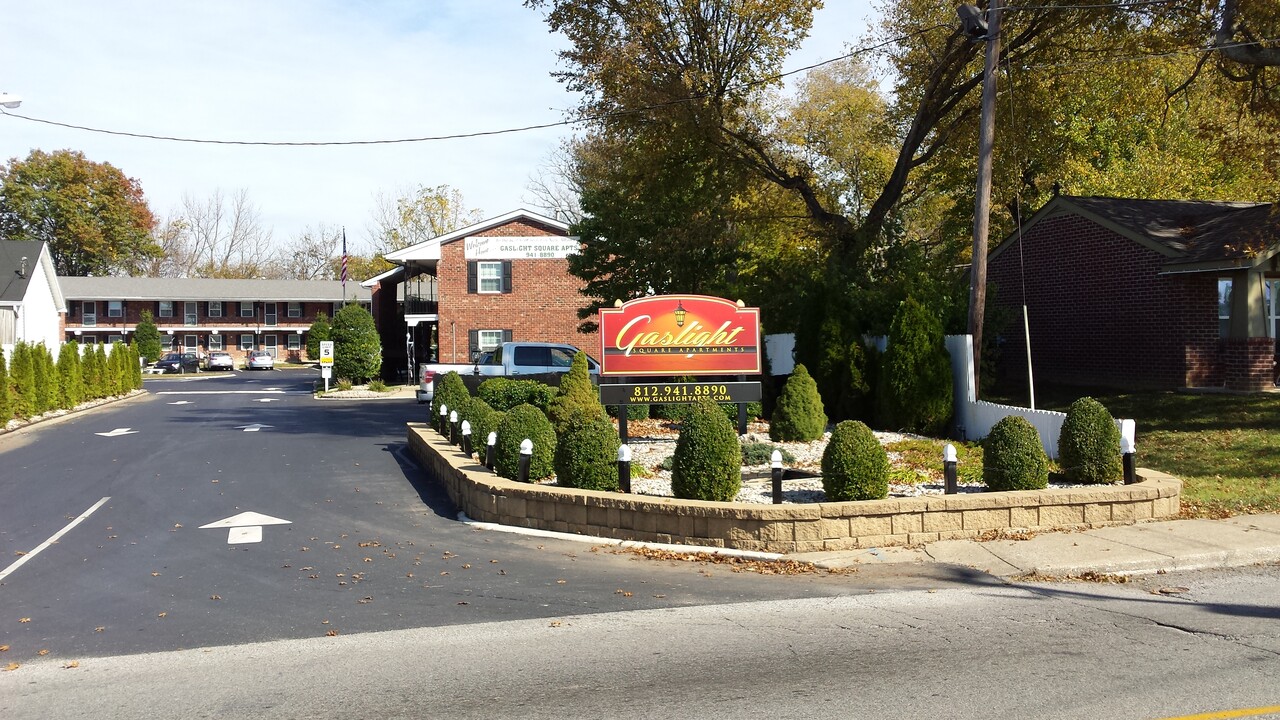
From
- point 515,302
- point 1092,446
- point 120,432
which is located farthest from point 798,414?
point 515,302

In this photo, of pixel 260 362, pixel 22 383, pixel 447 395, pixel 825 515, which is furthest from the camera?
pixel 260 362

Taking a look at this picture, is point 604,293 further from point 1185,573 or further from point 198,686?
point 198,686

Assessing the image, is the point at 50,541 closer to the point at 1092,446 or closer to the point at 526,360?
the point at 1092,446

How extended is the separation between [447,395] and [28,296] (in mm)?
32541

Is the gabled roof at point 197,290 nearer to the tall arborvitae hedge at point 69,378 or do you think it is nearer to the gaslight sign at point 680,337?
the tall arborvitae hedge at point 69,378

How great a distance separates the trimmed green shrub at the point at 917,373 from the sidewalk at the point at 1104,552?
644cm

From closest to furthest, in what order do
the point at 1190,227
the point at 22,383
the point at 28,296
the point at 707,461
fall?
1. the point at 707,461
2. the point at 1190,227
3. the point at 22,383
4. the point at 28,296

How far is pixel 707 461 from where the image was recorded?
36.4ft

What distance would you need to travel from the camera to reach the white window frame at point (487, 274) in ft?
134

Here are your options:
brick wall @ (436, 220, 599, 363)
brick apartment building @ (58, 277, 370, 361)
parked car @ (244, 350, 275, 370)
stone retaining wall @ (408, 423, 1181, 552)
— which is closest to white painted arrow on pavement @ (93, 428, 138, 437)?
stone retaining wall @ (408, 423, 1181, 552)

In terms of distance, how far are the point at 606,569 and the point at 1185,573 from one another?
17.8 feet

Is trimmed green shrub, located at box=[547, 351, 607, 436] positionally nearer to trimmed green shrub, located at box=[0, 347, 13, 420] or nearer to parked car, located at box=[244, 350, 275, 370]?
trimmed green shrub, located at box=[0, 347, 13, 420]

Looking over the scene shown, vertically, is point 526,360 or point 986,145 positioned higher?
point 986,145

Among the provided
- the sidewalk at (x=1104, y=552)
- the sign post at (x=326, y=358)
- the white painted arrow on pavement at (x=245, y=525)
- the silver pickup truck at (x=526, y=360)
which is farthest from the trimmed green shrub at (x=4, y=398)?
the sidewalk at (x=1104, y=552)
